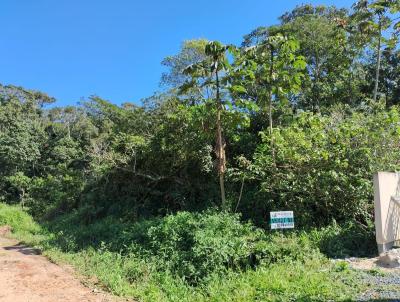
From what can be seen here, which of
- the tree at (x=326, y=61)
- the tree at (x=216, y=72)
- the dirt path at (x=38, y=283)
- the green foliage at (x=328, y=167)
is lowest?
the dirt path at (x=38, y=283)

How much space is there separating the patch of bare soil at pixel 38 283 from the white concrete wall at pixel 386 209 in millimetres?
5341

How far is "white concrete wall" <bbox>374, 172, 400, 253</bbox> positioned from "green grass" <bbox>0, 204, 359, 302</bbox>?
1309 mm

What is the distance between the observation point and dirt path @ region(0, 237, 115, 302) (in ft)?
22.1

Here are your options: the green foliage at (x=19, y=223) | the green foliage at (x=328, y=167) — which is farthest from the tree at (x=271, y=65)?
the green foliage at (x=19, y=223)

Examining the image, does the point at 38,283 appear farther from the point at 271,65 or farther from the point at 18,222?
the point at 18,222

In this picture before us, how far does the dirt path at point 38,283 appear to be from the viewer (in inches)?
265

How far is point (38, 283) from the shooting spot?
7.68 m

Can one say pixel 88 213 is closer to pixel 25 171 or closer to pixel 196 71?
pixel 196 71

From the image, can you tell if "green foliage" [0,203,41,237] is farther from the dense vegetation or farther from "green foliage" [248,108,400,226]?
"green foliage" [248,108,400,226]

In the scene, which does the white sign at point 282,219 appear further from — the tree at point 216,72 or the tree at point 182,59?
the tree at point 182,59

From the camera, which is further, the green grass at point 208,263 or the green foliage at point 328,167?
the green foliage at point 328,167

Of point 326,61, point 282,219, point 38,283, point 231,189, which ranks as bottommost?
point 38,283

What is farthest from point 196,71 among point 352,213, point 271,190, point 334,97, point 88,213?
point 334,97

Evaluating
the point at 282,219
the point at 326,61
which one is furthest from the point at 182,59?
the point at 282,219
